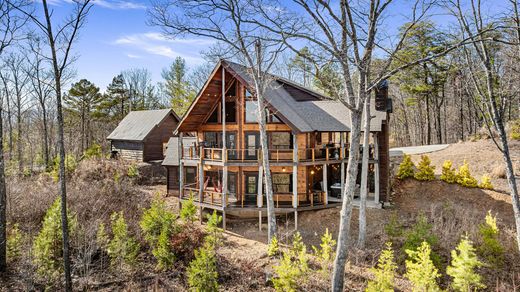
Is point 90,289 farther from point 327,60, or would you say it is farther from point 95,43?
point 327,60

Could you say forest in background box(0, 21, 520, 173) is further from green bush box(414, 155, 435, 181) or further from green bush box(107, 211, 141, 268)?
green bush box(107, 211, 141, 268)

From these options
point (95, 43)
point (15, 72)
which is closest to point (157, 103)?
point (15, 72)

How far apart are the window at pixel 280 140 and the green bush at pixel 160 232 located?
7.93 metres

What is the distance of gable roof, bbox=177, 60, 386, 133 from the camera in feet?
53.2

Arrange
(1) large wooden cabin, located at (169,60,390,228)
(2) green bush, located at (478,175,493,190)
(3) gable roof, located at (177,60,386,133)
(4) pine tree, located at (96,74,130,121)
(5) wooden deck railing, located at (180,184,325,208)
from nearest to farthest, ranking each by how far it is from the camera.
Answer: (3) gable roof, located at (177,60,386,133) → (1) large wooden cabin, located at (169,60,390,228) → (5) wooden deck railing, located at (180,184,325,208) → (2) green bush, located at (478,175,493,190) → (4) pine tree, located at (96,74,130,121)

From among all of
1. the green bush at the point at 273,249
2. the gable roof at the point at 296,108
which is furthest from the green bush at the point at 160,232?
the gable roof at the point at 296,108

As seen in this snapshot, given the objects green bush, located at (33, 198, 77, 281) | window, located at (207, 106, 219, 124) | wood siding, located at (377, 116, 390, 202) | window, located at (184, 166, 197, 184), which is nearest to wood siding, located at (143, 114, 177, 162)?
window, located at (184, 166, 197, 184)

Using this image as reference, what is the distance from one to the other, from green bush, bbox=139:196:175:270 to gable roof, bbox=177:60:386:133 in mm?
7066

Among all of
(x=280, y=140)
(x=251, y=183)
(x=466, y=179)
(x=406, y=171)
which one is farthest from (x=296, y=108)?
(x=466, y=179)

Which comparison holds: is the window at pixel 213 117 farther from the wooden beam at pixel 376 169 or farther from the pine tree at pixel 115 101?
the pine tree at pixel 115 101

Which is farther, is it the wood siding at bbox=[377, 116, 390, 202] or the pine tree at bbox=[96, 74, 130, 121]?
the pine tree at bbox=[96, 74, 130, 121]

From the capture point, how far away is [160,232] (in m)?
13.3

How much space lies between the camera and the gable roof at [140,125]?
30.5 metres

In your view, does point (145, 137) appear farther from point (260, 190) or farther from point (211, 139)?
point (260, 190)
